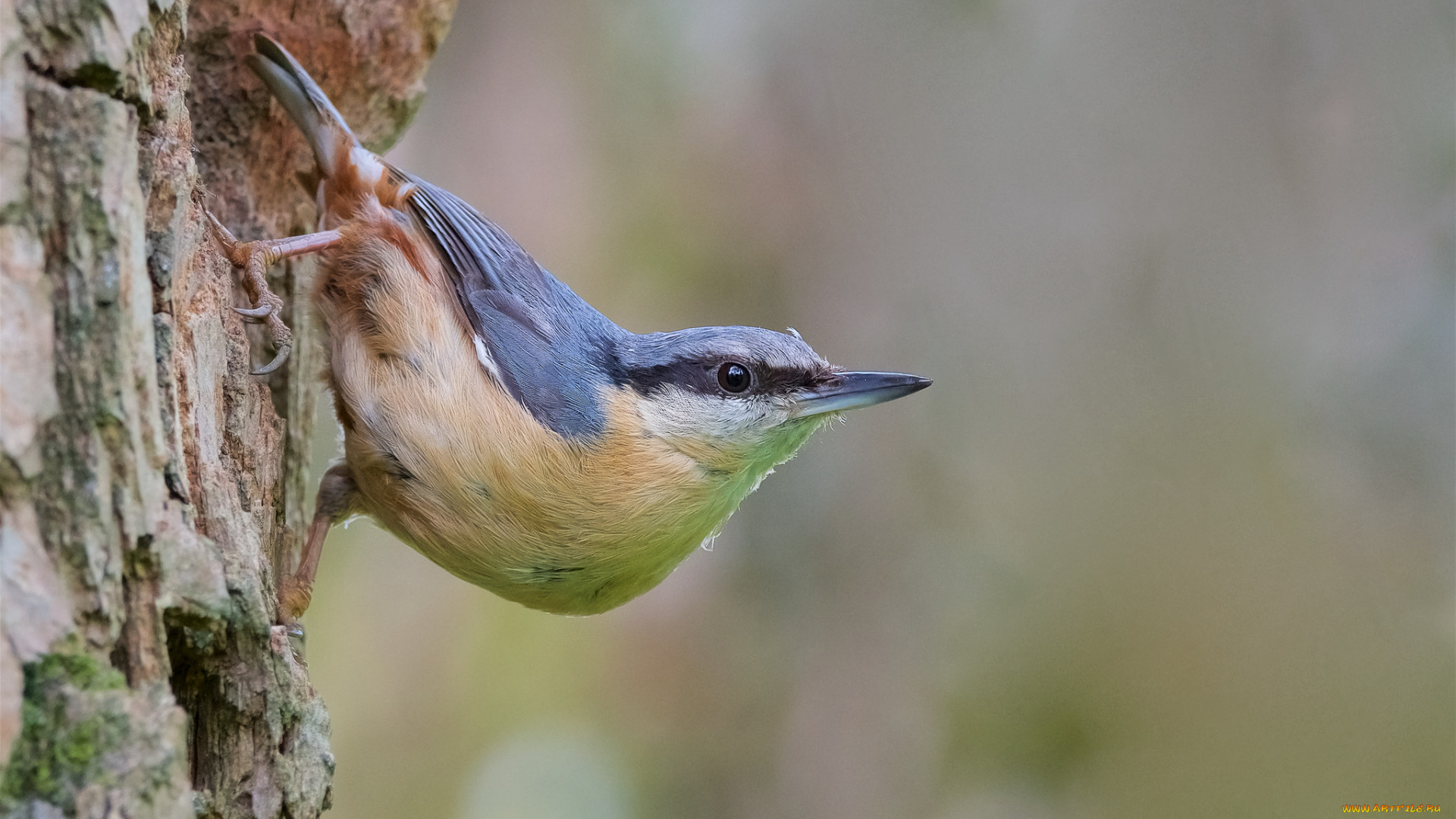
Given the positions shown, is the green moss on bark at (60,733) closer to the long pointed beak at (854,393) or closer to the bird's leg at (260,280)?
the bird's leg at (260,280)

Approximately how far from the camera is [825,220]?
4824 millimetres

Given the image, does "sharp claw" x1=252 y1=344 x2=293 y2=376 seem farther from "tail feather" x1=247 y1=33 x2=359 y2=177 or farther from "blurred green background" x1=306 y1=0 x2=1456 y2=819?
"blurred green background" x1=306 y1=0 x2=1456 y2=819

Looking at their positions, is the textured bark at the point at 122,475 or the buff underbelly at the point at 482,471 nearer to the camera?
the textured bark at the point at 122,475

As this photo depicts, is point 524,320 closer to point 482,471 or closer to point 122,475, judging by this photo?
point 482,471

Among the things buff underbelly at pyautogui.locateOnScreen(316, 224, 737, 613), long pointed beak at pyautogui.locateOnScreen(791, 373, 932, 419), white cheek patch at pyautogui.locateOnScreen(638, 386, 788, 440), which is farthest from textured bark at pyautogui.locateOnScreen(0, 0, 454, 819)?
long pointed beak at pyautogui.locateOnScreen(791, 373, 932, 419)

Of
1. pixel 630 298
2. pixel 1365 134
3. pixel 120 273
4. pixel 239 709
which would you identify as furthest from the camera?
pixel 630 298

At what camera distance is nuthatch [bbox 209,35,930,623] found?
7.77ft

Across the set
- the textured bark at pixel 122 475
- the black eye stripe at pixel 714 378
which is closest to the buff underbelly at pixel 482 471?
the black eye stripe at pixel 714 378

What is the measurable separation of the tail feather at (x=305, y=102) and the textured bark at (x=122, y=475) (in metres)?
0.66

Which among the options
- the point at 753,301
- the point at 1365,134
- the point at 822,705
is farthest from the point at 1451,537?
the point at 753,301

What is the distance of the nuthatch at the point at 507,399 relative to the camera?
2.37m

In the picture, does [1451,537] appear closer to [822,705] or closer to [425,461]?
[822,705]

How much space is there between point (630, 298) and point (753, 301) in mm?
573

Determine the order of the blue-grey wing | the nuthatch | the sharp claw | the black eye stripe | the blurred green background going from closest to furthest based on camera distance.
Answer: the sharp claw
the nuthatch
the blue-grey wing
the black eye stripe
the blurred green background
